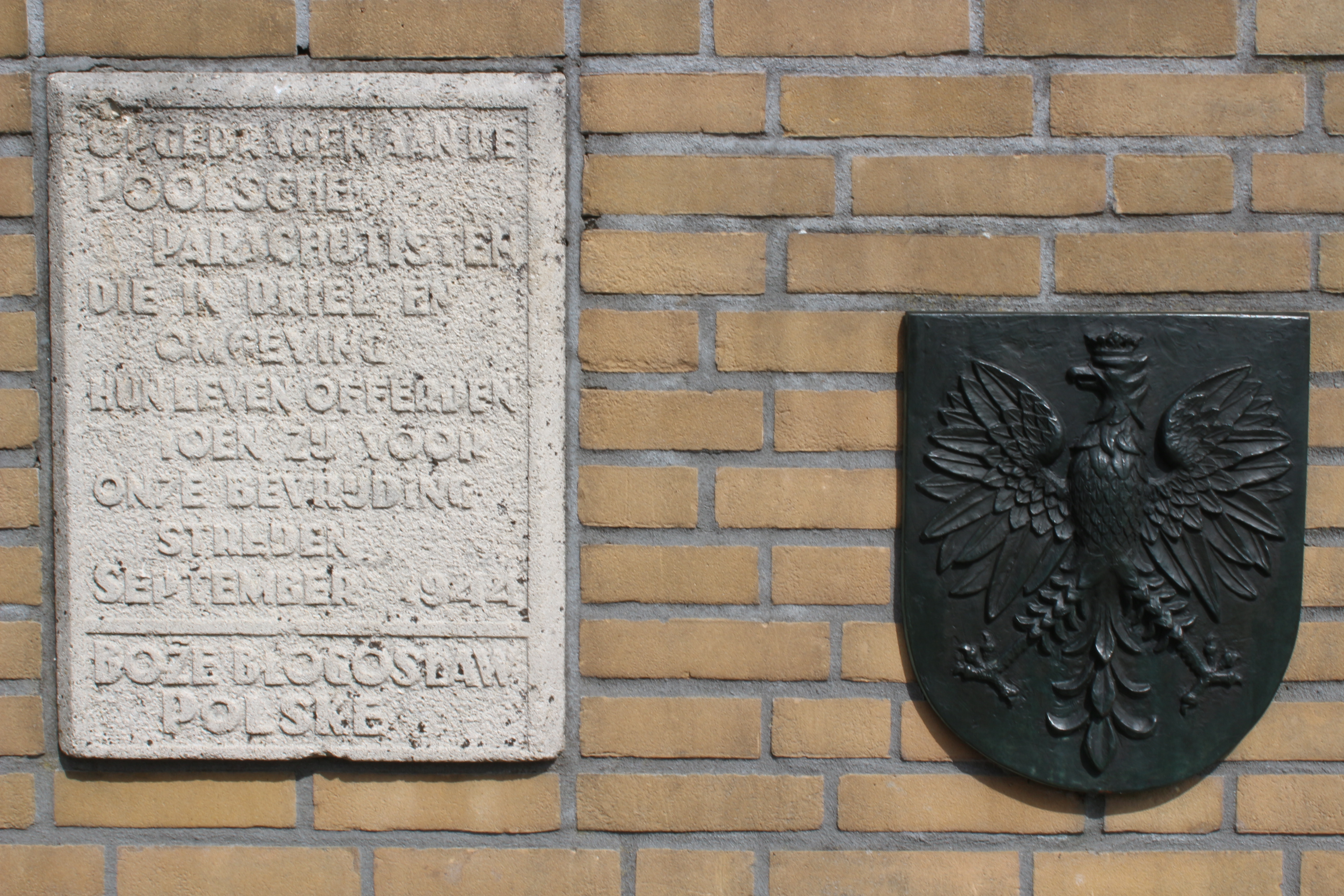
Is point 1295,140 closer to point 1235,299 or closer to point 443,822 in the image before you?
point 1235,299

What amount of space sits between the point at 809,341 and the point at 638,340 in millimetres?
257

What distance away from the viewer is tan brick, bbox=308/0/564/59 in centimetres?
126

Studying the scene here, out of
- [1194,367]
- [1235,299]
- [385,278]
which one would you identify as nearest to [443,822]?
[385,278]

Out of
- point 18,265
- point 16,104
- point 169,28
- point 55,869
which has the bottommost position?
point 55,869

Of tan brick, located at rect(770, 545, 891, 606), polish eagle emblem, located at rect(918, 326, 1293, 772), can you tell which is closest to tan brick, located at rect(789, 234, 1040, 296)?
polish eagle emblem, located at rect(918, 326, 1293, 772)

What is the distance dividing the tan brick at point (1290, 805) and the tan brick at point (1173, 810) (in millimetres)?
41

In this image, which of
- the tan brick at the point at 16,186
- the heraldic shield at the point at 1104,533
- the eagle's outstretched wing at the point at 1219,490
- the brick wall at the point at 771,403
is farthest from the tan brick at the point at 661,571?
the tan brick at the point at 16,186

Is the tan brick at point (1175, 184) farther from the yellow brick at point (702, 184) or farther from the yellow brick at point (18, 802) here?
the yellow brick at point (18, 802)

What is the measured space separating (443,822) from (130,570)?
0.60 metres

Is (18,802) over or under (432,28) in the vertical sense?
under

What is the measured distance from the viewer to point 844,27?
1.27 meters

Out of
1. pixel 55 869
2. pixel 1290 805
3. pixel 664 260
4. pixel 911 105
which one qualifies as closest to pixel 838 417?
pixel 664 260

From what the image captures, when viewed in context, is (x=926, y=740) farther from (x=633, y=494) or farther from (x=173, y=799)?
(x=173, y=799)

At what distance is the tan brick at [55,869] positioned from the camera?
4.33 ft
